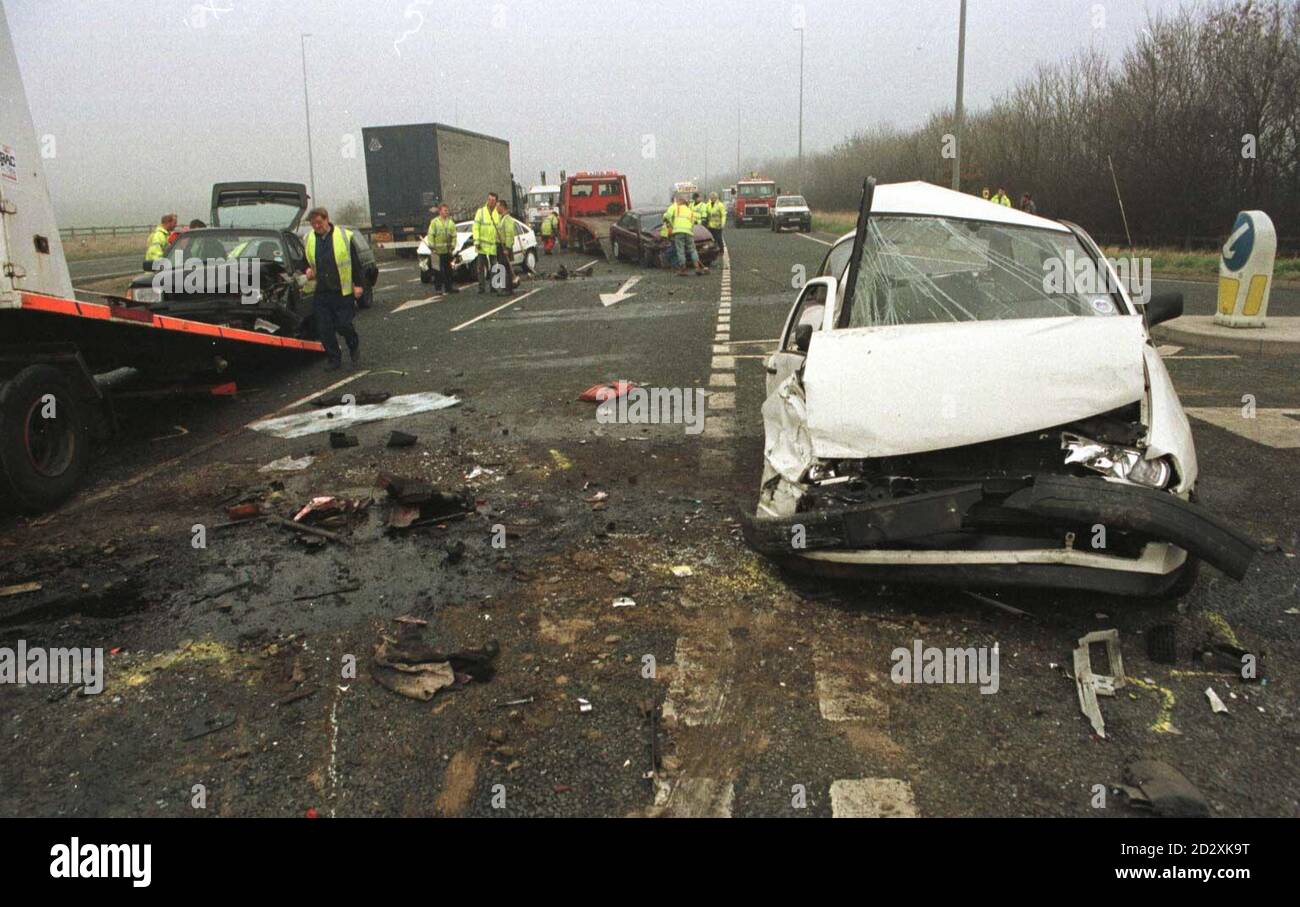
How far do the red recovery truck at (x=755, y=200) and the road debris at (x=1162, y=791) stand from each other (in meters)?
46.1

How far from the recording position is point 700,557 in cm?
461

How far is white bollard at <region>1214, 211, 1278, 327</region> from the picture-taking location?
414 inches

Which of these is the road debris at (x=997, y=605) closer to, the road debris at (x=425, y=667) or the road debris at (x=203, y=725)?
the road debris at (x=425, y=667)

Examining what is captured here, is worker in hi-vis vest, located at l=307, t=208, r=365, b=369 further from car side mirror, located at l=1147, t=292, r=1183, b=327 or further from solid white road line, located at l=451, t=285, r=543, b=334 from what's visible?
car side mirror, located at l=1147, t=292, r=1183, b=327

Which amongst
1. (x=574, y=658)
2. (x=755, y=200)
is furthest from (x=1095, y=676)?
(x=755, y=200)

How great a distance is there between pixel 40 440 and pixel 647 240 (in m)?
18.6

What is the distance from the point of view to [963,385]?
151 inches

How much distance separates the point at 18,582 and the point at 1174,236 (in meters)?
30.5

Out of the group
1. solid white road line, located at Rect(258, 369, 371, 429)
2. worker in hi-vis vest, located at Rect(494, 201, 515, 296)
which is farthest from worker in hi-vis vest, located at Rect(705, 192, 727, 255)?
solid white road line, located at Rect(258, 369, 371, 429)

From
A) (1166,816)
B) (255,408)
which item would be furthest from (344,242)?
(1166,816)

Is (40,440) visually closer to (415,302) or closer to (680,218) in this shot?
(415,302)

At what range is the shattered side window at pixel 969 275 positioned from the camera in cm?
484
